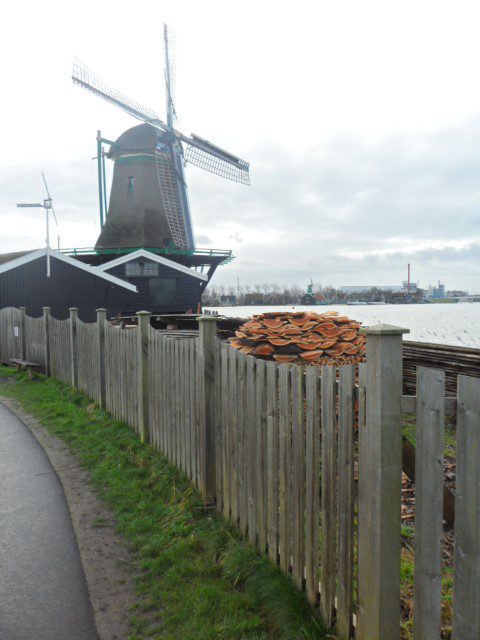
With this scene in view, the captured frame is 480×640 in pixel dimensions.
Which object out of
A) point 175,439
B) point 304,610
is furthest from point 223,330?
point 304,610

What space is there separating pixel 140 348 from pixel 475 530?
226 inches

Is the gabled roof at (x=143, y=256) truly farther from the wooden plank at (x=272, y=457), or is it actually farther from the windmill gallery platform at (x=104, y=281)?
the wooden plank at (x=272, y=457)

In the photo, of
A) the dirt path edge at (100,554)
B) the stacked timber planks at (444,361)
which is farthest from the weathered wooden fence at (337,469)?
the stacked timber planks at (444,361)

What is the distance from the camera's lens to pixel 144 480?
6047mm

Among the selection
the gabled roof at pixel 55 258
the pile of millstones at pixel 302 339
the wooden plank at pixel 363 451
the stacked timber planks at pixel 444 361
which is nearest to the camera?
the wooden plank at pixel 363 451

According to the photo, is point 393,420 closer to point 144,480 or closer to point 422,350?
point 144,480

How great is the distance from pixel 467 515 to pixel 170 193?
37.3 metres

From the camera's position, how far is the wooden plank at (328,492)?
3100 mm

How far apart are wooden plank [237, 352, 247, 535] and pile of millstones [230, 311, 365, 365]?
422 centimetres

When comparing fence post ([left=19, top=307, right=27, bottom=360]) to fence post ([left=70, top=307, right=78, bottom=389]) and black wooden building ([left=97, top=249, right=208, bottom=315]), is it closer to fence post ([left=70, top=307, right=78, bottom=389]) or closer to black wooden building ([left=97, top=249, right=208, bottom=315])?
fence post ([left=70, top=307, right=78, bottom=389])

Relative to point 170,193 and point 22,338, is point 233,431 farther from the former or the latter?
point 170,193

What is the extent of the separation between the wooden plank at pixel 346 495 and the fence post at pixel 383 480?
0.60ft

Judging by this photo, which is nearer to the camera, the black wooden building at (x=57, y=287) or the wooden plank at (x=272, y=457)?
the wooden plank at (x=272, y=457)

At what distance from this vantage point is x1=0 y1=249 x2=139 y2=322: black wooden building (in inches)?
941
